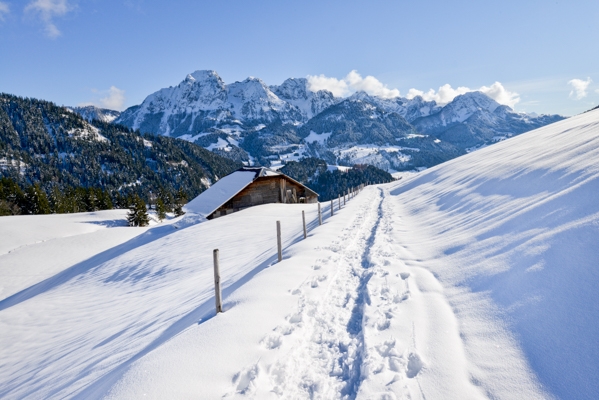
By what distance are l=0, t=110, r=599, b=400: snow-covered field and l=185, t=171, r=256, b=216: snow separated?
17953 millimetres

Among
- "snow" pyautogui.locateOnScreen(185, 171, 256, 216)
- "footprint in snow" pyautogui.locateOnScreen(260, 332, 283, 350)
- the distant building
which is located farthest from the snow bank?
the distant building

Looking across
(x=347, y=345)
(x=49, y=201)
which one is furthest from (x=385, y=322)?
(x=49, y=201)

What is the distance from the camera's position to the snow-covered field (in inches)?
145

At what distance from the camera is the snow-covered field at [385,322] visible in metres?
3.68

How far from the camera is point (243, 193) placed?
31.8m

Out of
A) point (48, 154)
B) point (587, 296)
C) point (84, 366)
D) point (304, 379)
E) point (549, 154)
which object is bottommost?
point (84, 366)

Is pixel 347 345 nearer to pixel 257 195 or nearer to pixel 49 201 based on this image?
pixel 257 195

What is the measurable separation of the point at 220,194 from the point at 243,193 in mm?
2566

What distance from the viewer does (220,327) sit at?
4.99 metres

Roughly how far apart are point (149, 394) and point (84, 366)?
149 inches

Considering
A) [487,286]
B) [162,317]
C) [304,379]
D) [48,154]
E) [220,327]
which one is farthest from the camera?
[48,154]

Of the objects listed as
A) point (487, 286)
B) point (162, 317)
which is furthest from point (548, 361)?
point (162, 317)

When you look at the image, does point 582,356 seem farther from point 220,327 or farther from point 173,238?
point 173,238

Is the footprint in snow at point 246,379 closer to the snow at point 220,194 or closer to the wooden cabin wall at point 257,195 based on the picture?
the snow at point 220,194
